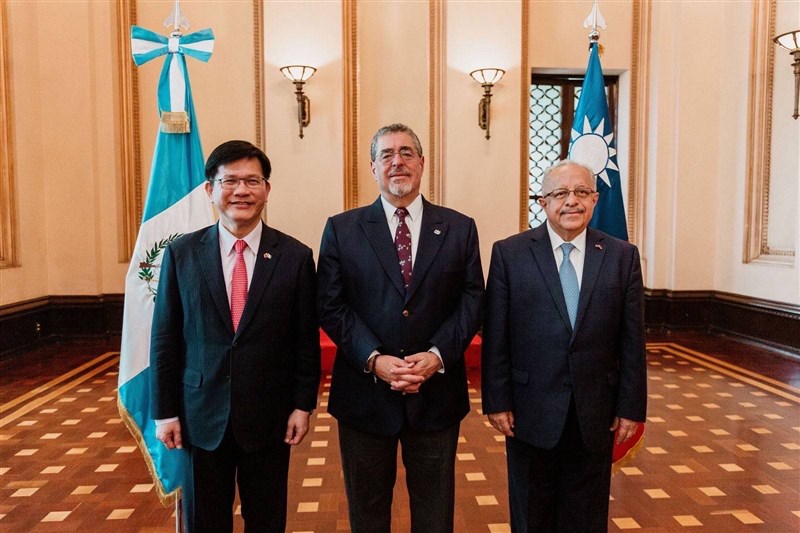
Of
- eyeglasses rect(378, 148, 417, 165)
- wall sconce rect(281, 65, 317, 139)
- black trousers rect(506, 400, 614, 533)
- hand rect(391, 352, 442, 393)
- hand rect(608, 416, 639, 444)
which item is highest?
wall sconce rect(281, 65, 317, 139)

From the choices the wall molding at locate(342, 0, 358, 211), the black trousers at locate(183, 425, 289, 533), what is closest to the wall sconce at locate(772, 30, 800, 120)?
the wall molding at locate(342, 0, 358, 211)

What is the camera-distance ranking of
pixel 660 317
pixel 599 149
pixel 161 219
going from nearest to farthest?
pixel 161 219 → pixel 599 149 → pixel 660 317

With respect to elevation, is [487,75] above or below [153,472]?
above

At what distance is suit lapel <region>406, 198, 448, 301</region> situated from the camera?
6.95 ft

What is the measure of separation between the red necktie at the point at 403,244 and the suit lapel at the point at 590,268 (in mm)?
632

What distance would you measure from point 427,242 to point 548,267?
0.46 meters

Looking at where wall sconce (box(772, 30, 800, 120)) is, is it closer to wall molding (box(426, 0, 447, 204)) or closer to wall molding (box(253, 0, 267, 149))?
wall molding (box(426, 0, 447, 204))

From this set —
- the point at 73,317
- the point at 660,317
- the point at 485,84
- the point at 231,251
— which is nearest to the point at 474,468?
the point at 231,251

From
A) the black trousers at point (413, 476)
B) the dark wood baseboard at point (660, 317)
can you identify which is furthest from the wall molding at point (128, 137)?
the black trousers at point (413, 476)

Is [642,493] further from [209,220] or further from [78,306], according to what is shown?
[78,306]

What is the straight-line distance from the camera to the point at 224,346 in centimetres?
200

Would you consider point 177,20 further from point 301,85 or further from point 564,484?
point 301,85

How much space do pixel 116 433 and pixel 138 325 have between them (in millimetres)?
1610

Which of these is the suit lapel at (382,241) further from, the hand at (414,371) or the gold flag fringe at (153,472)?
the gold flag fringe at (153,472)
